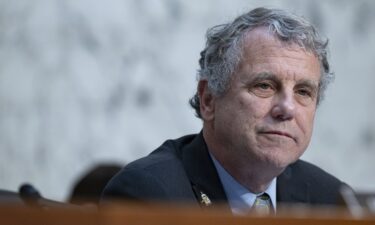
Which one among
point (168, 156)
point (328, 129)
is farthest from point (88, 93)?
point (168, 156)

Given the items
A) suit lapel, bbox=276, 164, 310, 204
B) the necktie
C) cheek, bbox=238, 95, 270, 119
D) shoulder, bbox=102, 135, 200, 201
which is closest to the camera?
shoulder, bbox=102, 135, 200, 201

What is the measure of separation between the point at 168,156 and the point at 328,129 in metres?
2.13

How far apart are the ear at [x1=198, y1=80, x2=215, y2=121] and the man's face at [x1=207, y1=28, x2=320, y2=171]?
81mm

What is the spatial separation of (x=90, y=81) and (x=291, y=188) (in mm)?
1691

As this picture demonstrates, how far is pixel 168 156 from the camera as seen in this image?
2.40 metres

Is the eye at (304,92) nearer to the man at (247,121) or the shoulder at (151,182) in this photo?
the man at (247,121)

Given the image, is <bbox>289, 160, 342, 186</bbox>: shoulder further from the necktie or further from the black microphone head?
the black microphone head

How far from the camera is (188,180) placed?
2330 millimetres

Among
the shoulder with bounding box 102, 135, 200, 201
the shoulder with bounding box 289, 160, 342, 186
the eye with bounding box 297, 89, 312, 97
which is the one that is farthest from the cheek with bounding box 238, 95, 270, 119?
the shoulder with bounding box 289, 160, 342, 186

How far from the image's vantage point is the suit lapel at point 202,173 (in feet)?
7.66

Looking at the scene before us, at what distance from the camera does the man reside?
228cm

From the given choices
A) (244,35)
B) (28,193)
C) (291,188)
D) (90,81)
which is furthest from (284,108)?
(90,81)

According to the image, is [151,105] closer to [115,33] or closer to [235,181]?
[115,33]

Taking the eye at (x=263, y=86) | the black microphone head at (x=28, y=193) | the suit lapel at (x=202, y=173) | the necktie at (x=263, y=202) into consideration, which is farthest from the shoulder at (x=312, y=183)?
the black microphone head at (x=28, y=193)
